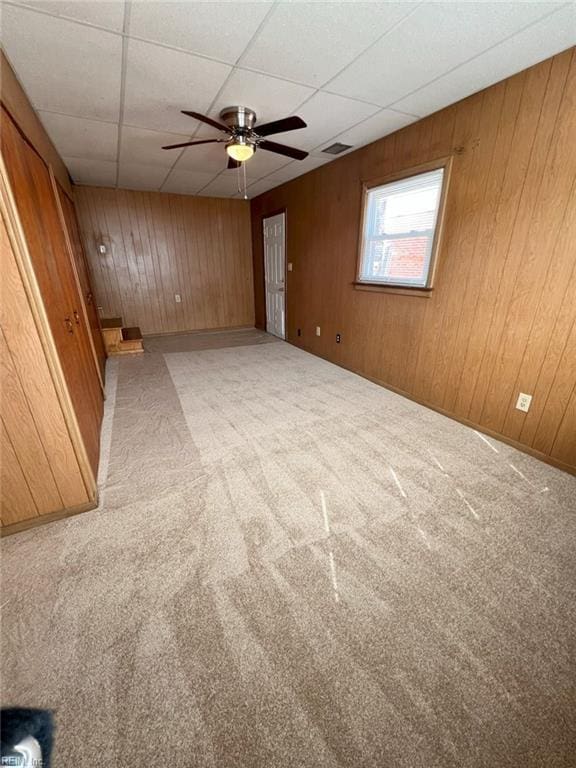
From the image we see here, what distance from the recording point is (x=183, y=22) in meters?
1.50

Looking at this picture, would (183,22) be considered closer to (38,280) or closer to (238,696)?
(38,280)

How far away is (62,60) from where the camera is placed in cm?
178

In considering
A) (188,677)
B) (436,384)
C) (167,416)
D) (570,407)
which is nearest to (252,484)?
(188,677)

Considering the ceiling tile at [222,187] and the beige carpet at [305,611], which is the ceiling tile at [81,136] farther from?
the beige carpet at [305,611]

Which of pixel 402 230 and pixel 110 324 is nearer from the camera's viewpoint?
pixel 402 230

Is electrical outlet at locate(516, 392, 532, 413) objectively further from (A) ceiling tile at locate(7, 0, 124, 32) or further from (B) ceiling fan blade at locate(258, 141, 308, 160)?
(A) ceiling tile at locate(7, 0, 124, 32)

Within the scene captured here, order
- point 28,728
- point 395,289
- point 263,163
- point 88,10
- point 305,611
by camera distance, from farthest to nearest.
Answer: point 263,163
point 395,289
point 88,10
point 305,611
point 28,728

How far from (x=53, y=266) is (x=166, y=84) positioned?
1.41 meters

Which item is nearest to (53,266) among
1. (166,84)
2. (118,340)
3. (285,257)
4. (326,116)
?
(166,84)

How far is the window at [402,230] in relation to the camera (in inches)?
103

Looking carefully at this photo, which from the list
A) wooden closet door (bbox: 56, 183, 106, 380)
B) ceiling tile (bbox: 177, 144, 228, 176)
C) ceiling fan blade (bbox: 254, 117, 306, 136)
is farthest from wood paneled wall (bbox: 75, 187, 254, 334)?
ceiling fan blade (bbox: 254, 117, 306, 136)

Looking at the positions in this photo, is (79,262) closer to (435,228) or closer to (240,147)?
(240,147)

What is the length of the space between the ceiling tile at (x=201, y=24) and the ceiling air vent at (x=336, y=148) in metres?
1.68

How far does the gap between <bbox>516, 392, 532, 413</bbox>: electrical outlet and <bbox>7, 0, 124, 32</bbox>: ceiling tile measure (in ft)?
10.3
